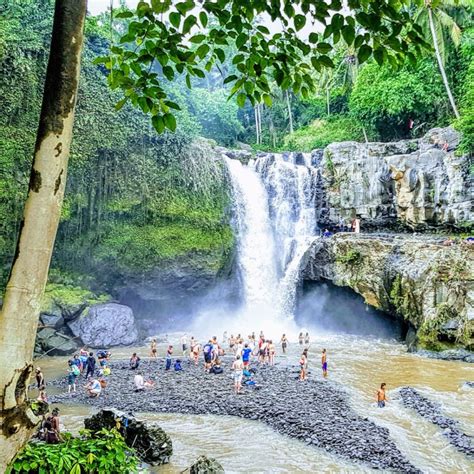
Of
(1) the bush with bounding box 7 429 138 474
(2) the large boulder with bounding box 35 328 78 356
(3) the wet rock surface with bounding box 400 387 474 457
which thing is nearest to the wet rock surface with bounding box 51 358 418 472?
(3) the wet rock surface with bounding box 400 387 474 457

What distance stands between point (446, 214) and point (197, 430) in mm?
20286

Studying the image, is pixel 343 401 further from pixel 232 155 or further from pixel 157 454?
pixel 232 155

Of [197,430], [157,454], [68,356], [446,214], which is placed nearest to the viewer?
[157,454]

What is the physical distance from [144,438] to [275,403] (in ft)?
16.5

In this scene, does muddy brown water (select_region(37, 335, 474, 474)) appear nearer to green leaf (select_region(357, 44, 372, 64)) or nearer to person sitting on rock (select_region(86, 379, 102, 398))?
person sitting on rock (select_region(86, 379, 102, 398))

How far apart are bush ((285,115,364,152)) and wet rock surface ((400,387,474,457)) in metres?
29.5

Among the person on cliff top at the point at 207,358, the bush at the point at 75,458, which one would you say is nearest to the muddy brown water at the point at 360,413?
the person on cliff top at the point at 207,358

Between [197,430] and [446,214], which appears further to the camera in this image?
[446,214]

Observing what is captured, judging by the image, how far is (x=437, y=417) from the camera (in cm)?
1195

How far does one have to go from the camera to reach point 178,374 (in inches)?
669

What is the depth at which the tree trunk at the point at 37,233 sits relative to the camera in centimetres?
284

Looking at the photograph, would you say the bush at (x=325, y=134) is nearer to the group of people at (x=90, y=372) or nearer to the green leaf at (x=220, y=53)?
the group of people at (x=90, y=372)

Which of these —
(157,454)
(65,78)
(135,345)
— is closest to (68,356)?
(135,345)

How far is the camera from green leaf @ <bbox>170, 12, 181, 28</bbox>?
131 inches
